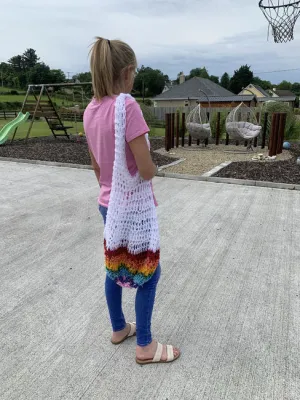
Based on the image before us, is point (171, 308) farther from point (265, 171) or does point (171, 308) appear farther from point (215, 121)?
point (215, 121)

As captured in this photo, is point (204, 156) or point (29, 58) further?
point (29, 58)

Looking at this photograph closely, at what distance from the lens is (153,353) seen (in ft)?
6.18

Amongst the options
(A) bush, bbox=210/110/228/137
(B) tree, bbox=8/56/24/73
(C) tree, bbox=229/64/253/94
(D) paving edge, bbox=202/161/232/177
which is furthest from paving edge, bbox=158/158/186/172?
(B) tree, bbox=8/56/24/73

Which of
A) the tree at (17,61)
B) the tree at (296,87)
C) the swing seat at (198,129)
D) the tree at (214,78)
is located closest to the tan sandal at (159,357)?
the swing seat at (198,129)

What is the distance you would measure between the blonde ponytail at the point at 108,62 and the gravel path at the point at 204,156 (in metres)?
5.38

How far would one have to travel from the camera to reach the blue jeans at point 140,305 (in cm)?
176

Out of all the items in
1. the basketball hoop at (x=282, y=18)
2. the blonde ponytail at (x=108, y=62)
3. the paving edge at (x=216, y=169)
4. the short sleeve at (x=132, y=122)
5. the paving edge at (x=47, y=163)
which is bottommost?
the paving edge at (x=216, y=169)

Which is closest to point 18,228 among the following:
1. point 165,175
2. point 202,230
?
point 202,230

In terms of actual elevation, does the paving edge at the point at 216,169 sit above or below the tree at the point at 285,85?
below

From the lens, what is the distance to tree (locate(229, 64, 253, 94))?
74312mm

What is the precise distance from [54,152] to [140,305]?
8205 millimetres

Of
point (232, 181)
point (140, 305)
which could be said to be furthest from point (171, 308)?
point (232, 181)

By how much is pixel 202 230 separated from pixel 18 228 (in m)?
2.13

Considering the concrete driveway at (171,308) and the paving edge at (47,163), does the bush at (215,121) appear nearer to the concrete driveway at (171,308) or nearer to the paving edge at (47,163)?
the paving edge at (47,163)
